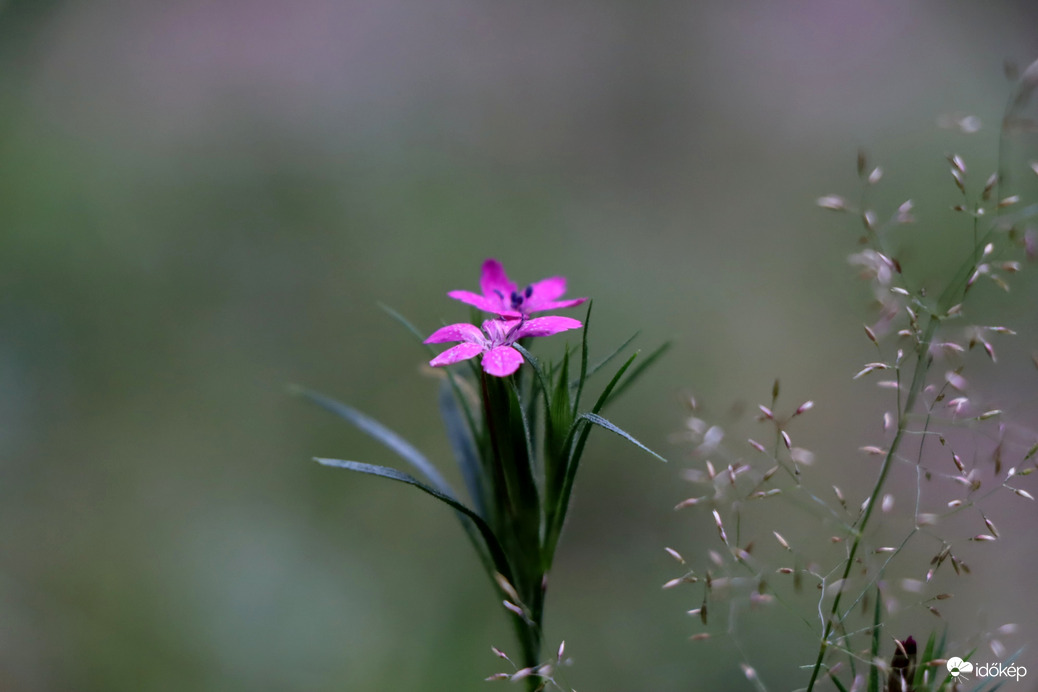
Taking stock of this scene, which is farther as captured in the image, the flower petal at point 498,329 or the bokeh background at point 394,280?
the bokeh background at point 394,280

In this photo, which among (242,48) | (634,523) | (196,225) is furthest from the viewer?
(242,48)

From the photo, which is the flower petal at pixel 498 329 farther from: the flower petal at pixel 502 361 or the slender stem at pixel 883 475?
the slender stem at pixel 883 475

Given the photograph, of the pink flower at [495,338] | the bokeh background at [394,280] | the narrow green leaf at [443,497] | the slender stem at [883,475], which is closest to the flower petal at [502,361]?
the pink flower at [495,338]

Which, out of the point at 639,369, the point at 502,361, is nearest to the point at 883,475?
the point at 639,369

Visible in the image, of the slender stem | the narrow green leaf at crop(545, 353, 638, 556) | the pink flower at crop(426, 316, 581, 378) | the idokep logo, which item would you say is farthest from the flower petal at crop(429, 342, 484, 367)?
the idokep logo

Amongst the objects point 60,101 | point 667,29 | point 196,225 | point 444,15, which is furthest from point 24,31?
point 667,29

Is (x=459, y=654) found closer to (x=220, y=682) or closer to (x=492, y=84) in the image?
(x=220, y=682)

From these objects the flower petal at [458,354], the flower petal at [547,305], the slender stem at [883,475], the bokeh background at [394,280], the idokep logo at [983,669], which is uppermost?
the bokeh background at [394,280]
